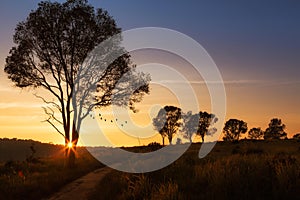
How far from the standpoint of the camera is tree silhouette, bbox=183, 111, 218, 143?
122 m

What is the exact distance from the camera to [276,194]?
10.1 meters

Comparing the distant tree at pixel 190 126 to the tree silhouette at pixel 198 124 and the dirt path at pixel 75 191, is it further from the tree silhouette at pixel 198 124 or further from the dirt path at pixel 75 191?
the dirt path at pixel 75 191

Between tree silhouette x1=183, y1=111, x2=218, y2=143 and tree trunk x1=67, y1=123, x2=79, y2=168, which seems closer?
tree trunk x1=67, y1=123, x2=79, y2=168

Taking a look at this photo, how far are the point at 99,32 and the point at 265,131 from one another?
141050mm

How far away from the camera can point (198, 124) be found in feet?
407

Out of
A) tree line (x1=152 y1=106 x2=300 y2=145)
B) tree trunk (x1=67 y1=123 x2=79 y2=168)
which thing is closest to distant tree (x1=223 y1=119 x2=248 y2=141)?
tree line (x1=152 y1=106 x2=300 y2=145)

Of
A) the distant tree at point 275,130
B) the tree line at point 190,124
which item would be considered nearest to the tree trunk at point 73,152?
the tree line at point 190,124

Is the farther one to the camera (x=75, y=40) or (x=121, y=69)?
(x=121, y=69)

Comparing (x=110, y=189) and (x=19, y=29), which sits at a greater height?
(x=19, y=29)

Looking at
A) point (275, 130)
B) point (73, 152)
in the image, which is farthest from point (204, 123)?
point (73, 152)

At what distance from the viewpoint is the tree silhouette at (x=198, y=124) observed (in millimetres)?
121625

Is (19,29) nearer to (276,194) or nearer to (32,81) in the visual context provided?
(32,81)

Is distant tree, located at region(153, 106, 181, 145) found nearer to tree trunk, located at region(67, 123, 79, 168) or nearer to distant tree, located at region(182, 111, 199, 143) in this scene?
distant tree, located at region(182, 111, 199, 143)

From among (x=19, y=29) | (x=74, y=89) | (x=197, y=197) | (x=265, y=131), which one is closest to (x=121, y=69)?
(x=74, y=89)
